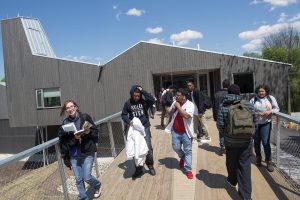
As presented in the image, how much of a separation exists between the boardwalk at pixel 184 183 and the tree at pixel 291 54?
66.0 ft

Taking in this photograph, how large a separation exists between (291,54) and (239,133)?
38914 millimetres

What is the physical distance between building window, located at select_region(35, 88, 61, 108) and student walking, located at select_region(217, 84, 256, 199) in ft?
63.9

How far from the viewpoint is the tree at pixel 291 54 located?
2881 cm

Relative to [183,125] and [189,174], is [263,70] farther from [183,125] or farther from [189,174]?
[189,174]

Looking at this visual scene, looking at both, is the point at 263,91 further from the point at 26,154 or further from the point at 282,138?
the point at 26,154

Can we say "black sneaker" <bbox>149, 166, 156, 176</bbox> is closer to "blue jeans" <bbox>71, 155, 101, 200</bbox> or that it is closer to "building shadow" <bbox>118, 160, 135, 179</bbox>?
"building shadow" <bbox>118, 160, 135, 179</bbox>

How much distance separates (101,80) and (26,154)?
18.5m

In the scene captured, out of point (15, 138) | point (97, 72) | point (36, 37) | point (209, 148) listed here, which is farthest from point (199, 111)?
point (15, 138)

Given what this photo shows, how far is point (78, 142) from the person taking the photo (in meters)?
5.02

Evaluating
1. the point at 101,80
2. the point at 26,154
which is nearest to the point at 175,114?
the point at 26,154

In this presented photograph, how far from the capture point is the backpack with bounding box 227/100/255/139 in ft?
15.8

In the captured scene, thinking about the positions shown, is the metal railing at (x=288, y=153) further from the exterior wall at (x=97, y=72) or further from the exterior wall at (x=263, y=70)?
the exterior wall at (x=97, y=72)

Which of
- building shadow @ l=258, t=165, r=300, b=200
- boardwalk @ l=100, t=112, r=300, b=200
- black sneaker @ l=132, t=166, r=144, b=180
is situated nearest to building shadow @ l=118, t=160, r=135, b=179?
boardwalk @ l=100, t=112, r=300, b=200

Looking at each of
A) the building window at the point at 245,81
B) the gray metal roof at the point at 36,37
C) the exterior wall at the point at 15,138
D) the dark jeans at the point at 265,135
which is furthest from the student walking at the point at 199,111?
the exterior wall at the point at 15,138
